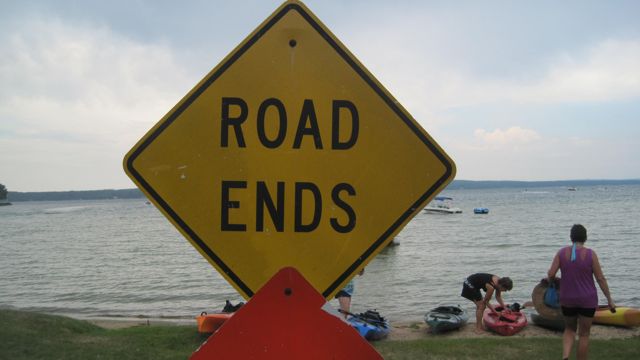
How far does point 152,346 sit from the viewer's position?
980 centimetres

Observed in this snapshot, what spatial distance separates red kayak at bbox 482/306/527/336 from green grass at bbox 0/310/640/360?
7.63ft

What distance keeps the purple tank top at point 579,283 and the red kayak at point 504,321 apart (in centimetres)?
512

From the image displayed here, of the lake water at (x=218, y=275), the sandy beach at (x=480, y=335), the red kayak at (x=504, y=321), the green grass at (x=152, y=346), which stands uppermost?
the green grass at (x=152, y=346)

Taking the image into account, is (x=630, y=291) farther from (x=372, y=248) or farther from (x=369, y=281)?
(x=372, y=248)

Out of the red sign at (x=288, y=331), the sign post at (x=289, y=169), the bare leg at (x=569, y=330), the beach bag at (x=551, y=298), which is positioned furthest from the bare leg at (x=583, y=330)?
the red sign at (x=288, y=331)

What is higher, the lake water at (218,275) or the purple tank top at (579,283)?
the purple tank top at (579,283)

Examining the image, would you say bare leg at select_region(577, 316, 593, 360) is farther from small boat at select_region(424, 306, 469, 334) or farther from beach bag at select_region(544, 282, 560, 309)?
small boat at select_region(424, 306, 469, 334)

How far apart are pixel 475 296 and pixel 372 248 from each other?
11339 millimetres

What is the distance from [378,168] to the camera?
2.32 m

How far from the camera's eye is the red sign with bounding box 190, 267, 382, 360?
6.93ft

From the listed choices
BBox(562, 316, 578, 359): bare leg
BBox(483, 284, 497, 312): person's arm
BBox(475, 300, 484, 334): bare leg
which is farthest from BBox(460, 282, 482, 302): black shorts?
BBox(562, 316, 578, 359): bare leg

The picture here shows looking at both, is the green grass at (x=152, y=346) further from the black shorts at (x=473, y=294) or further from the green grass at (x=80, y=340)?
the black shorts at (x=473, y=294)

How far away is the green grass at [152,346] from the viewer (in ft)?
28.1

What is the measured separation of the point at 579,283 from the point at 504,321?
219 inches
